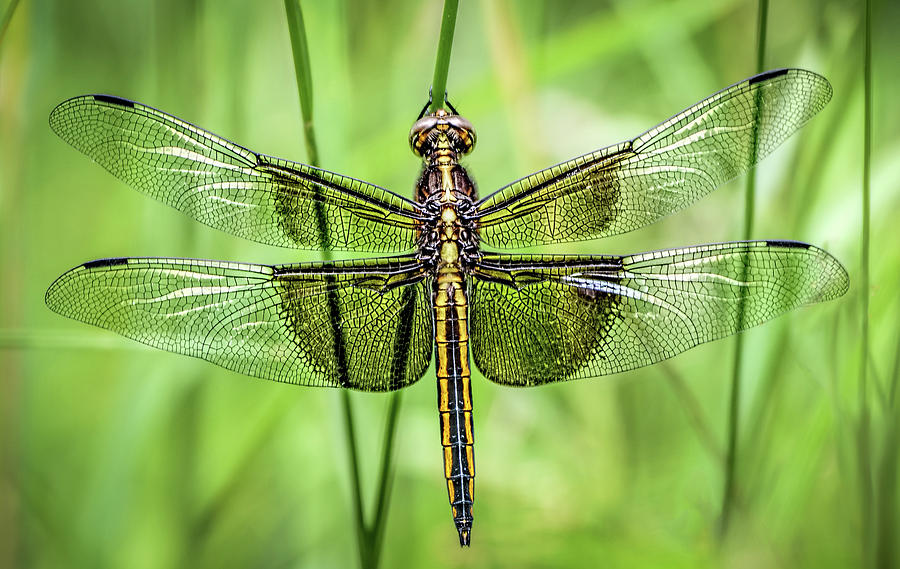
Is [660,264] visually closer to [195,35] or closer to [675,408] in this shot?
[675,408]

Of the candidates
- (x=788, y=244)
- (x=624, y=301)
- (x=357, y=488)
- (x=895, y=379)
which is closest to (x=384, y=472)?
(x=357, y=488)

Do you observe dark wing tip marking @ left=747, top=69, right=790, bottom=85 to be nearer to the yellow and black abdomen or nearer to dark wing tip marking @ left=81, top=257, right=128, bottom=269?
the yellow and black abdomen

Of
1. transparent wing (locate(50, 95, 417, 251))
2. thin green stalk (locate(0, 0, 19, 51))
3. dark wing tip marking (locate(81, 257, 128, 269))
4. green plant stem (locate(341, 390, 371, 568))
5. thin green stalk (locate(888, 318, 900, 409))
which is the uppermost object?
thin green stalk (locate(0, 0, 19, 51))

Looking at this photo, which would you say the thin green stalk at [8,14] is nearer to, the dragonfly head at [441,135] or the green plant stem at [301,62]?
the green plant stem at [301,62]

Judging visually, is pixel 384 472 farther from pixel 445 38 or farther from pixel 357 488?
pixel 445 38

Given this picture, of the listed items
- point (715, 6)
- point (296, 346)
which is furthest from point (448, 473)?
point (715, 6)

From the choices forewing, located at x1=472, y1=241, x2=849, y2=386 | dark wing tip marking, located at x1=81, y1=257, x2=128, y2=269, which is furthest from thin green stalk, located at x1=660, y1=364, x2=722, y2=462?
dark wing tip marking, located at x1=81, y1=257, x2=128, y2=269

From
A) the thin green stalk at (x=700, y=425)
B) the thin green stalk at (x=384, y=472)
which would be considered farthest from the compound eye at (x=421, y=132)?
the thin green stalk at (x=700, y=425)
